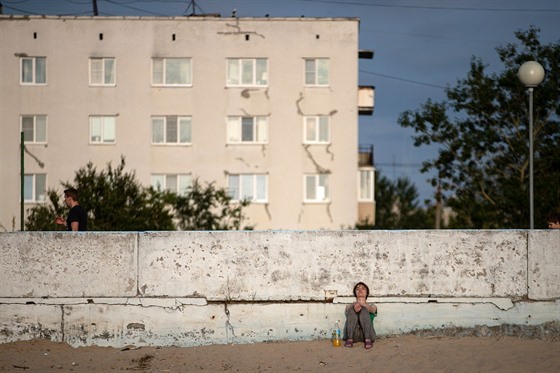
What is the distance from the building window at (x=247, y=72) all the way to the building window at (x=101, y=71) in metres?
5.37

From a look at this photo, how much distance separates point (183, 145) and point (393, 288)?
32464mm

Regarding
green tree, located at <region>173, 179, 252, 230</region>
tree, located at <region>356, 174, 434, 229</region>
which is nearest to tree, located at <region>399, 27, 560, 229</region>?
green tree, located at <region>173, 179, 252, 230</region>

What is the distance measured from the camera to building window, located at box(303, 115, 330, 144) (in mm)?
44219

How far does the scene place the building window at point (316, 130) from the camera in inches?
1741

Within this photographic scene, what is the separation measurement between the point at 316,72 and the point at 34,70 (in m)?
12.9

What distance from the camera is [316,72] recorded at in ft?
144

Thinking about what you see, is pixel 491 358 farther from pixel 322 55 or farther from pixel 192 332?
pixel 322 55

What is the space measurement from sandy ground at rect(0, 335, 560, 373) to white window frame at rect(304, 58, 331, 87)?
32703mm

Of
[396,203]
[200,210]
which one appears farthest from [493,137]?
[396,203]

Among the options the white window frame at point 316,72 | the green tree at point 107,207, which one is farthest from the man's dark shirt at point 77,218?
the white window frame at point 316,72

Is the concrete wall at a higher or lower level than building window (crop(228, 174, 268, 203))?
lower

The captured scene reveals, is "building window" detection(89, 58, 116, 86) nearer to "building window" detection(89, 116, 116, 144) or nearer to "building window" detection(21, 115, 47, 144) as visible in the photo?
"building window" detection(89, 116, 116, 144)

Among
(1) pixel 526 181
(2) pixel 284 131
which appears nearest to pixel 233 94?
(2) pixel 284 131

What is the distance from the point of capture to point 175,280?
1215 cm
